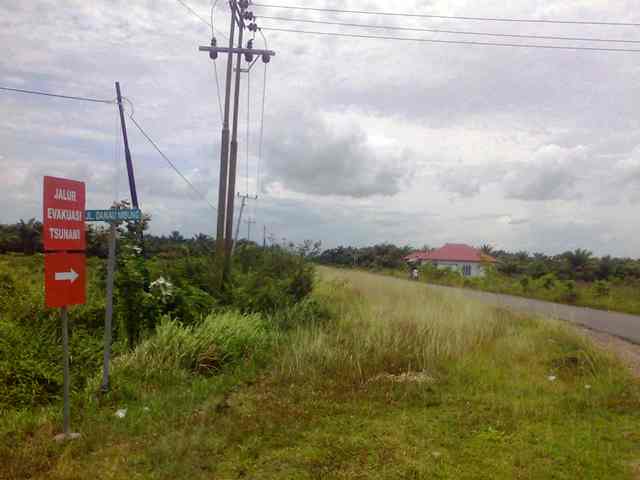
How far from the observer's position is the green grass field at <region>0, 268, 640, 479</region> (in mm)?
4516

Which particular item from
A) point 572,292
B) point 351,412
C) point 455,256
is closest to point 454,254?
point 455,256

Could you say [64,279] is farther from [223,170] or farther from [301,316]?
[223,170]

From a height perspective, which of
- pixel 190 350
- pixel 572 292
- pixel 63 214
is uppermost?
pixel 63 214

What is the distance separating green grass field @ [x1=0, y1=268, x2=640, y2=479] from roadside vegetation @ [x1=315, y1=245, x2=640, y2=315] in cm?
692

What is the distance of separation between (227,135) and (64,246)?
869 centimetres

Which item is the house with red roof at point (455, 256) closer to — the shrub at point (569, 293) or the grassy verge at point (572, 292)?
the grassy verge at point (572, 292)

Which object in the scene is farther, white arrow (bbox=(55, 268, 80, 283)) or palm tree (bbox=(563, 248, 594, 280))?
palm tree (bbox=(563, 248, 594, 280))

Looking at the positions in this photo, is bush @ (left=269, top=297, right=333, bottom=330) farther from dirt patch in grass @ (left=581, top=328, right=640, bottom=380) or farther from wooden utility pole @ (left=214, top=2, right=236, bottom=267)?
dirt patch in grass @ (left=581, top=328, right=640, bottom=380)

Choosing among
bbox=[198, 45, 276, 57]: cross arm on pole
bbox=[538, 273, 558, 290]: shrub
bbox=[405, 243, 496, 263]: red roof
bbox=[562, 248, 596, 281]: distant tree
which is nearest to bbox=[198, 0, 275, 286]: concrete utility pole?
bbox=[198, 45, 276, 57]: cross arm on pole

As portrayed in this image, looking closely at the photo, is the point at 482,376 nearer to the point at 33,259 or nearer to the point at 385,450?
the point at 385,450

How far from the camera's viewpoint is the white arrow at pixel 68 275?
4990mm

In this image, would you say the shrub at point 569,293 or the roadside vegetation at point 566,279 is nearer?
the roadside vegetation at point 566,279

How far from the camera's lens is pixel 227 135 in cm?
1331

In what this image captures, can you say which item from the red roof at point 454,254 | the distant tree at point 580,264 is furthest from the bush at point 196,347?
the red roof at point 454,254
